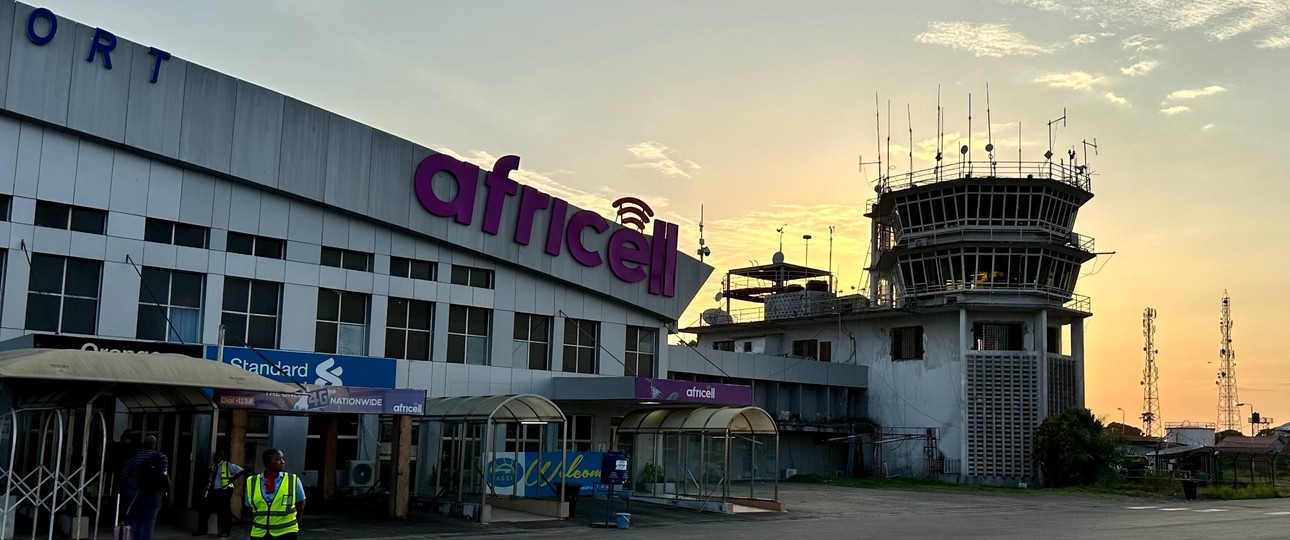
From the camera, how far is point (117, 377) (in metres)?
20.3

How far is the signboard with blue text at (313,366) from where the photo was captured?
30.0m

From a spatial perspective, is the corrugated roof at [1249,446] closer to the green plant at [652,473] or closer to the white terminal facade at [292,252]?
the white terminal facade at [292,252]

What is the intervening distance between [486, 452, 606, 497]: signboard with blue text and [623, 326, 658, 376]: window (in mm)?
12568

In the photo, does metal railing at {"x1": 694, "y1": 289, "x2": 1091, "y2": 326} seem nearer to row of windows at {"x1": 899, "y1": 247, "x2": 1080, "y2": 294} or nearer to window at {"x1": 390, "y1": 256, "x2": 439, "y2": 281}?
row of windows at {"x1": 899, "y1": 247, "x2": 1080, "y2": 294}

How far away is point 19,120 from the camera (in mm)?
27984

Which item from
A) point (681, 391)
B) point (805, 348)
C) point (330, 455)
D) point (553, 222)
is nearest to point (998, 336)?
point (805, 348)

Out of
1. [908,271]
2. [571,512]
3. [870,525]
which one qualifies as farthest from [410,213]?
[908,271]

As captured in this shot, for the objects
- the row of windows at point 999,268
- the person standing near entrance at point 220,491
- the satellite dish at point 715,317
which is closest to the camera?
the person standing near entrance at point 220,491

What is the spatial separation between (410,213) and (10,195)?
37.0 ft

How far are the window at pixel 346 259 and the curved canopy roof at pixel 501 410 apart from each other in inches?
266

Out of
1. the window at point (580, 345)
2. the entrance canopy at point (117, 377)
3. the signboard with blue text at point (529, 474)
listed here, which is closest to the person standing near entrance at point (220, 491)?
the entrance canopy at point (117, 377)

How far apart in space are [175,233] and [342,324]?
5694 millimetres

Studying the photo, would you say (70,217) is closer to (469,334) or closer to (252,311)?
(252,311)

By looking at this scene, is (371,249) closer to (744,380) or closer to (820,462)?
(744,380)
